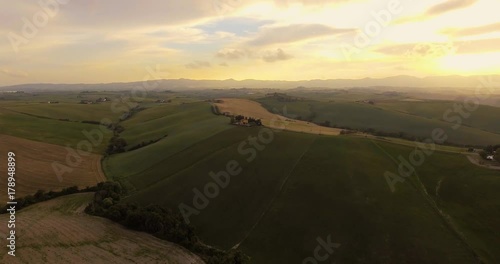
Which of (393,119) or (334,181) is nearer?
(334,181)

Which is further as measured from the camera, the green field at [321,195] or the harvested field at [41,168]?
the harvested field at [41,168]

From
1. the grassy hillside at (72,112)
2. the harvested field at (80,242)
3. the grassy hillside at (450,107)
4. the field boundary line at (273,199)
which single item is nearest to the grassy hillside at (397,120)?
the grassy hillside at (450,107)

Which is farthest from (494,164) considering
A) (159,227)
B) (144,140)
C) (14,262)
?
(144,140)

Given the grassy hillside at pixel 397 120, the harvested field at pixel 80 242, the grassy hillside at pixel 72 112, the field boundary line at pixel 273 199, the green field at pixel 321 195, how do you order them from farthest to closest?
the grassy hillside at pixel 72 112
the grassy hillside at pixel 397 120
the field boundary line at pixel 273 199
the green field at pixel 321 195
the harvested field at pixel 80 242

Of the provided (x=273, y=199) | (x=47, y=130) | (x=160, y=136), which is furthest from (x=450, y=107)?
(x=47, y=130)

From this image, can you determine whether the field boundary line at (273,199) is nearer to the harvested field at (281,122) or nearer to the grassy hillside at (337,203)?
the grassy hillside at (337,203)

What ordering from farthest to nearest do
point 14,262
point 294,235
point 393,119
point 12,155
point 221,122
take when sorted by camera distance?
point 393,119
point 221,122
point 12,155
point 294,235
point 14,262

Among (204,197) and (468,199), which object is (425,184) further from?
(204,197)

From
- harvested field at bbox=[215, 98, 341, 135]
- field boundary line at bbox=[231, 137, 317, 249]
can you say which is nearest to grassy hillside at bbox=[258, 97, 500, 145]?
harvested field at bbox=[215, 98, 341, 135]
